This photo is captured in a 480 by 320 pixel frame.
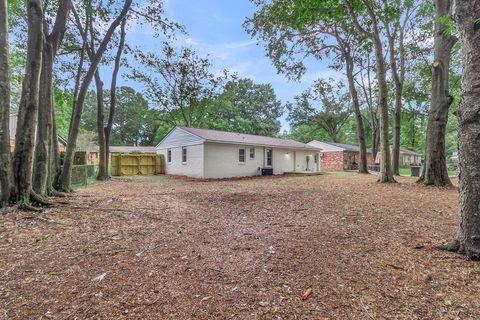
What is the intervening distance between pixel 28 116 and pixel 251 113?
111ft

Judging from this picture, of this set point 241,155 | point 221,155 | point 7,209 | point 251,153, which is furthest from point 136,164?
point 7,209

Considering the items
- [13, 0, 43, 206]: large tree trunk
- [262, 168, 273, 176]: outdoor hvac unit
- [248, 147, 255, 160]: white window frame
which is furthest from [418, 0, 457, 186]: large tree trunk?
[13, 0, 43, 206]: large tree trunk

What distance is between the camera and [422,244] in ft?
10.7

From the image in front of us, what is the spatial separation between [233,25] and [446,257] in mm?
11719

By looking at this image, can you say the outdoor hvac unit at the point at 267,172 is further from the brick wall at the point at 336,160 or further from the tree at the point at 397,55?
the brick wall at the point at 336,160

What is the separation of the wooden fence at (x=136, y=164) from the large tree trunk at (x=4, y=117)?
1338 cm

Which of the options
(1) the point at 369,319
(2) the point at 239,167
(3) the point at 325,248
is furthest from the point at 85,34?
(1) the point at 369,319

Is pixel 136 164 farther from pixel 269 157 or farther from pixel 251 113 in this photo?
pixel 251 113

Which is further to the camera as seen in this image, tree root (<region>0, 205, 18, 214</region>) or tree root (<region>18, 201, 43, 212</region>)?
tree root (<region>18, 201, 43, 212</region>)

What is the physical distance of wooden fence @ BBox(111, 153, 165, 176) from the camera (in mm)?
17719

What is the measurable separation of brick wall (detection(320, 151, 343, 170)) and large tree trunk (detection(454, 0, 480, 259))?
2727 cm

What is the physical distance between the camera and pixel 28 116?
17.1ft

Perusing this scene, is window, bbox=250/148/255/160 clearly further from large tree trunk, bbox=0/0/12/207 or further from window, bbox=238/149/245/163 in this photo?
large tree trunk, bbox=0/0/12/207

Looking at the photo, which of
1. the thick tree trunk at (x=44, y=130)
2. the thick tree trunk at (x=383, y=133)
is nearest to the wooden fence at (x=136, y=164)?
the thick tree trunk at (x=44, y=130)
